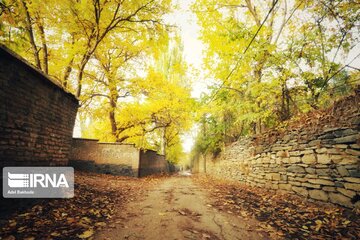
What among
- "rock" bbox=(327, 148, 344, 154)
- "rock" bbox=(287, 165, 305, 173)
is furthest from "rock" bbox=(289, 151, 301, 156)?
"rock" bbox=(327, 148, 344, 154)

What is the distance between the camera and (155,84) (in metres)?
14.2

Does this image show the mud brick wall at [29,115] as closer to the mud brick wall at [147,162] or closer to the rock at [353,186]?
the rock at [353,186]

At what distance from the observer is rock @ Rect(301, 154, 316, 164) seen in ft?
17.9

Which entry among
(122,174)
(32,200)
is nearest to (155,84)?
(122,174)

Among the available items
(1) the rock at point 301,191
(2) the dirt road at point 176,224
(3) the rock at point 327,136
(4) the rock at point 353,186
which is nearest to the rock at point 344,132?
(3) the rock at point 327,136

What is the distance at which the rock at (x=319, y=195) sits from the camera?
16.1 ft

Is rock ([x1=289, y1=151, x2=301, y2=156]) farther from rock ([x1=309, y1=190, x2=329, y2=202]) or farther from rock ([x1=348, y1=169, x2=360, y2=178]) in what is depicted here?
rock ([x1=348, y1=169, x2=360, y2=178])

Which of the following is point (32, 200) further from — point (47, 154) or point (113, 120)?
point (113, 120)

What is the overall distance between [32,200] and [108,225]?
1772mm

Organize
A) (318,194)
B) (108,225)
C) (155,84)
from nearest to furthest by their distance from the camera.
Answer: (108,225), (318,194), (155,84)

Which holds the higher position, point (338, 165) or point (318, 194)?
point (338, 165)

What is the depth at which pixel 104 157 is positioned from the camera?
1222 centimetres

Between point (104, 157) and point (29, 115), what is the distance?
28.3 ft

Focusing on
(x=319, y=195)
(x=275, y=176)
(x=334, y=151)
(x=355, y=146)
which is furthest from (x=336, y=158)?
(x=275, y=176)
